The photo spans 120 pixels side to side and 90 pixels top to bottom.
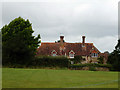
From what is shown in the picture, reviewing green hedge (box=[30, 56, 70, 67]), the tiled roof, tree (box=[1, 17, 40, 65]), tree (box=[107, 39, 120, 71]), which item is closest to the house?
the tiled roof

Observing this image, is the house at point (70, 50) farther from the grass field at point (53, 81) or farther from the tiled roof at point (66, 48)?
the grass field at point (53, 81)

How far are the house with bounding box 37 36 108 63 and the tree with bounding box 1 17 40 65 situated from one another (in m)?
10.3

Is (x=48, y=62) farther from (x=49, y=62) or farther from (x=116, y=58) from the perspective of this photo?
(x=116, y=58)

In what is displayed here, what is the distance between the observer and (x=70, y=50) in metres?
54.5

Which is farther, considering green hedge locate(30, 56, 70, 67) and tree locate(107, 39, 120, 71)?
tree locate(107, 39, 120, 71)

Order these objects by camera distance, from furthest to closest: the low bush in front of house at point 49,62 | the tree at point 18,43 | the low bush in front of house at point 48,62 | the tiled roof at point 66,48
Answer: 1. the tiled roof at point 66,48
2. the low bush in front of house at point 49,62
3. the low bush in front of house at point 48,62
4. the tree at point 18,43

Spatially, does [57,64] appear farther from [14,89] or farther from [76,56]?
[14,89]

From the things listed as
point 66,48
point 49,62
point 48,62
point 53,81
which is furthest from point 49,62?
point 53,81

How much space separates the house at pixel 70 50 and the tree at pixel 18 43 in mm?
10260

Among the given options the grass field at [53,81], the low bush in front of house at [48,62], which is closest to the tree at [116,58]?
the low bush in front of house at [48,62]

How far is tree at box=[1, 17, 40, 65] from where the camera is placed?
2830 cm

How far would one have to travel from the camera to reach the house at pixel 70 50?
176 feet

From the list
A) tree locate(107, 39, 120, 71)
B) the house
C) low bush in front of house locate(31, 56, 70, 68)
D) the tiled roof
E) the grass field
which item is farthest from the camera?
the tiled roof

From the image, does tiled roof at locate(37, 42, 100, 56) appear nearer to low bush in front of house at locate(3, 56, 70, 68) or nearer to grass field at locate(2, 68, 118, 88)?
low bush in front of house at locate(3, 56, 70, 68)
